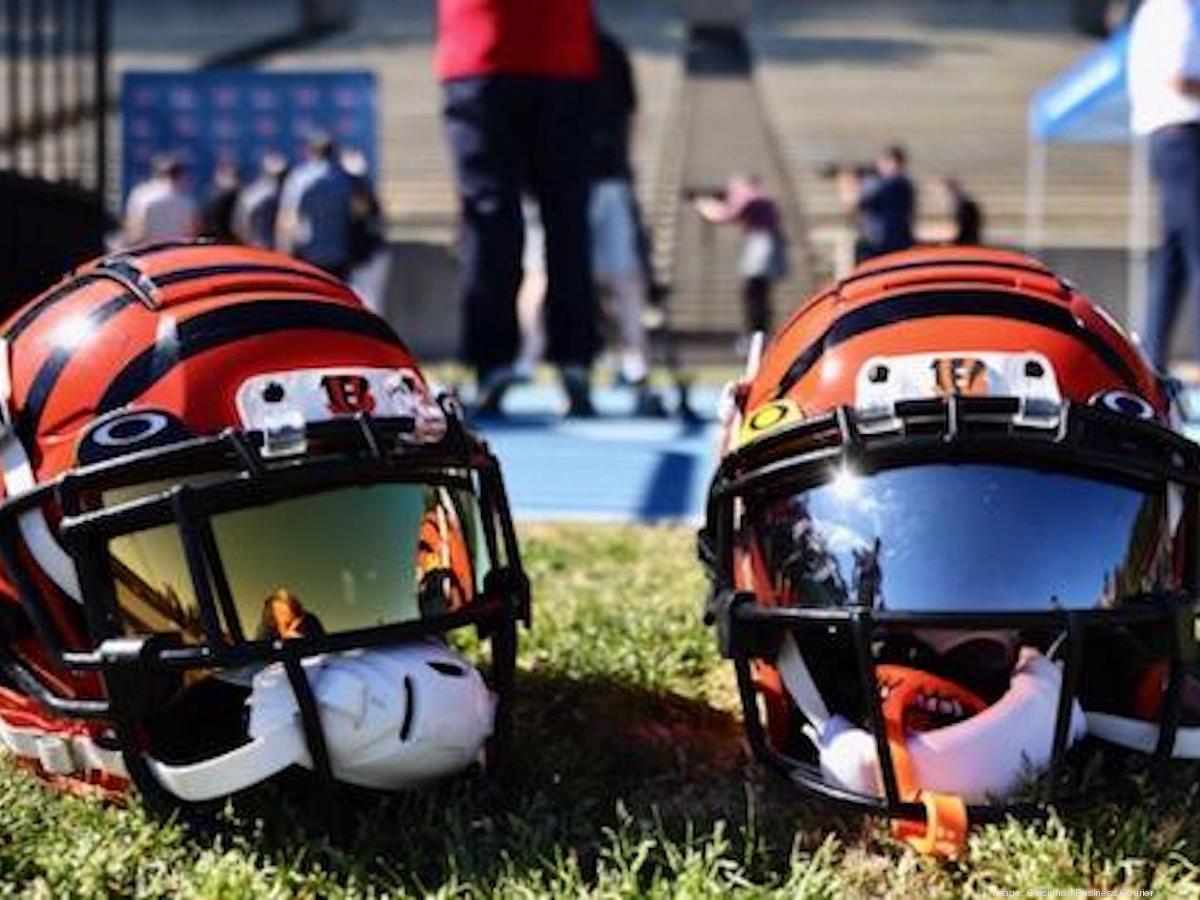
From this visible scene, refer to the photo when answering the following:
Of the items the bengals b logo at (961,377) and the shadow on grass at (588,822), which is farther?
the bengals b logo at (961,377)

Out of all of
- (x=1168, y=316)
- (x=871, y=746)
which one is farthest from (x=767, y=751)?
(x=1168, y=316)

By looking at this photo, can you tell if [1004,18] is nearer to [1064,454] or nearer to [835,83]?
[835,83]

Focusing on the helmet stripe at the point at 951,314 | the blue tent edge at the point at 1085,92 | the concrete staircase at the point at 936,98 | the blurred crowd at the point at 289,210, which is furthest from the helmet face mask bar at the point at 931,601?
the concrete staircase at the point at 936,98

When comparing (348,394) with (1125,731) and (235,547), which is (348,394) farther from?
(1125,731)

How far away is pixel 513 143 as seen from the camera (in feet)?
15.1

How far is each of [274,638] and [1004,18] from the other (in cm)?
3136

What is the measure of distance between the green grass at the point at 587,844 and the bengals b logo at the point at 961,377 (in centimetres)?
42

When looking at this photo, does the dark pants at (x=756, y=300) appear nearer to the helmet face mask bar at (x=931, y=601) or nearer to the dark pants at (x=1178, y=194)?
the dark pants at (x=1178, y=194)

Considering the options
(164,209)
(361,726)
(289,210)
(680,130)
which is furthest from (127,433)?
(680,130)

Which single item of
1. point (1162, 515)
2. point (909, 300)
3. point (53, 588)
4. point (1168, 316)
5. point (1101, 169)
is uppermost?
point (909, 300)

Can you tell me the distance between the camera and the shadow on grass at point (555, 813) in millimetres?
1623

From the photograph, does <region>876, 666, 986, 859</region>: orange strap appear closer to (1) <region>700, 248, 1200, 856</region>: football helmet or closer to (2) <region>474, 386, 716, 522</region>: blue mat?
(1) <region>700, 248, 1200, 856</region>: football helmet

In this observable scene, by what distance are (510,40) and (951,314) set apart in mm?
2867

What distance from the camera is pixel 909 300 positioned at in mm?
1907
